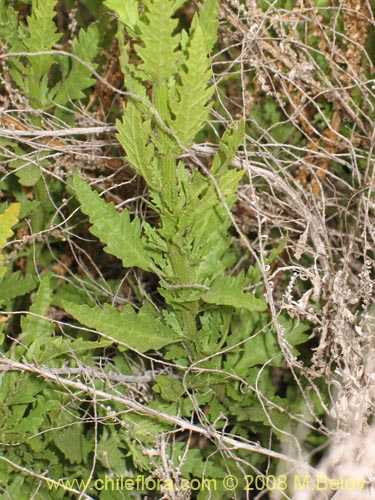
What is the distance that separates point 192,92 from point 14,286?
1.73 ft

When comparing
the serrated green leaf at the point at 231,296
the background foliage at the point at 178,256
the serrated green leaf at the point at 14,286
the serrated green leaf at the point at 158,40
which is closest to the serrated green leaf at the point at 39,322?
the background foliage at the point at 178,256

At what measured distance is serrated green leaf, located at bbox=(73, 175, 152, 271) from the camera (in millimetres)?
911

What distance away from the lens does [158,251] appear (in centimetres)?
96

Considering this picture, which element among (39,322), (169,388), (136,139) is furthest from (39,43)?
(169,388)

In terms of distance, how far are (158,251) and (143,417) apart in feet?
0.87

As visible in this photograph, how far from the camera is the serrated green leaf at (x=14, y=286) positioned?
113 cm

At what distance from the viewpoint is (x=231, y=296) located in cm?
89

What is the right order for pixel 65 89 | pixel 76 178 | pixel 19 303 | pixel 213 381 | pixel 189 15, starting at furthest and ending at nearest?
pixel 189 15 → pixel 19 303 → pixel 65 89 → pixel 213 381 → pixel 76 178

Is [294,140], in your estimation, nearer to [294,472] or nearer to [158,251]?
[158,251]

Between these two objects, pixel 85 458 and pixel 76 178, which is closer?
pixel 76 178

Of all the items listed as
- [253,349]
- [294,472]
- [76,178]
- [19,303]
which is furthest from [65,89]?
[294,472]

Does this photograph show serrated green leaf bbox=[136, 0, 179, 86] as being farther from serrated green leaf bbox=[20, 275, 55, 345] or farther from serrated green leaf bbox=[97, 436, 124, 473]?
serrated green leaf bbox=[97, 436, 124, 473]

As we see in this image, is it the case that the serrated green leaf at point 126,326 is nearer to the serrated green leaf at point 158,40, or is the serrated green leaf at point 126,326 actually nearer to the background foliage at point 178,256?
the background foliage at point 178,256

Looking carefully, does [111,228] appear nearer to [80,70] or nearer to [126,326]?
[126,326]
